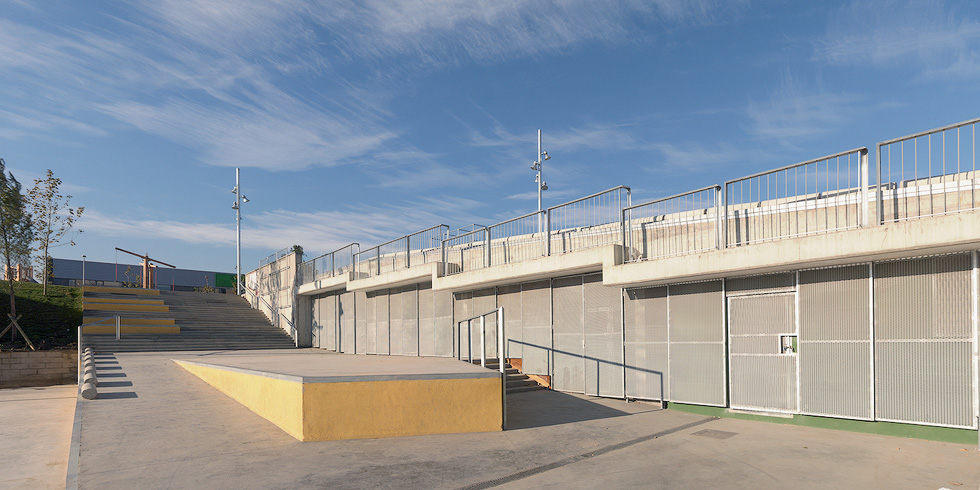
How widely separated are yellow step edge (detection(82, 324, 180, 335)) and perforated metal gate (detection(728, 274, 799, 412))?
2330 cm

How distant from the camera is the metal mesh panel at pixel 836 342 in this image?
32.5 feet

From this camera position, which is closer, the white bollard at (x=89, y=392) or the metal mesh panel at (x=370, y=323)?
the white bollard at (x=89, y=392)

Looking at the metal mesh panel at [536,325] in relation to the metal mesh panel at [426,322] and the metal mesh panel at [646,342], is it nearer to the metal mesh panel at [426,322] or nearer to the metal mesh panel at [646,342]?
the metal mesh panel at [646,342]

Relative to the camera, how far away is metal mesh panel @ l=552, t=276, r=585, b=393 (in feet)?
48.8

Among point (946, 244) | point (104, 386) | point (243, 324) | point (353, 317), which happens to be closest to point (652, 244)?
point (946, 244)

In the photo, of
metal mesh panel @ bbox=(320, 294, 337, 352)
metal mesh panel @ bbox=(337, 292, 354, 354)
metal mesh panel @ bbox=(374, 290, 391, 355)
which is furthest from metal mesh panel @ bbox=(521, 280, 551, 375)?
metal mesh panel @ bbox=(320, 294, 337, 352)

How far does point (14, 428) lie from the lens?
1098 cm

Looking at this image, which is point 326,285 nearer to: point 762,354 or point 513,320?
point 513,320

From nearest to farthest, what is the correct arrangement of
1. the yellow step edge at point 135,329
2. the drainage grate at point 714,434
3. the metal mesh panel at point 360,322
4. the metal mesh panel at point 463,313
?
the drainage grate at point 714,434 → the metal mesh panel at point 463,313 → the yellow step edge at point 135,329 → the metal mesh panel at point 360,322

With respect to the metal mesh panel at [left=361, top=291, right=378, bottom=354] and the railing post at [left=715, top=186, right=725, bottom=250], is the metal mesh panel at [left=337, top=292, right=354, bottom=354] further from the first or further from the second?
the railing post at [left=715, top=186, right=725, bottom=250]

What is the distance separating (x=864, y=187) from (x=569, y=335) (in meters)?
7.69

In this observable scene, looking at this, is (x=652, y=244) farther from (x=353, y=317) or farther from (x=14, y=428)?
(x=353, y=317)

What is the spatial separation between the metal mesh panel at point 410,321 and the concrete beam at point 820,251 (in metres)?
9.66

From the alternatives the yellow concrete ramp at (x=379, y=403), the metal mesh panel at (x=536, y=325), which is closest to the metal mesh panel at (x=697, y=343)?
the metal mesh panel at (x=536, y=325)
